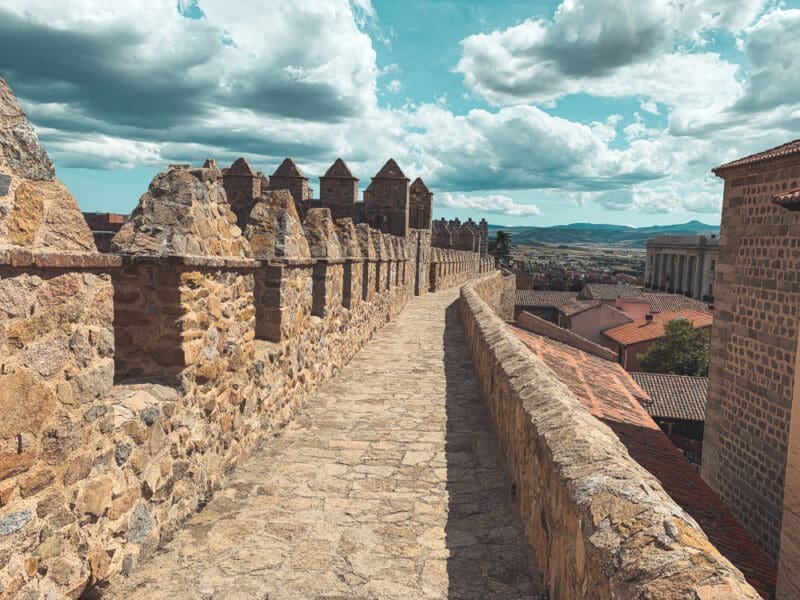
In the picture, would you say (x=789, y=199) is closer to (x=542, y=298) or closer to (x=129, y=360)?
(x=129, y=360)

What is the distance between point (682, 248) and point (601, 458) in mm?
78749

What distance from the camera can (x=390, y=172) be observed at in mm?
24156

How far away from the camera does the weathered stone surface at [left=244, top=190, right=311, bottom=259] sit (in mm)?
5828

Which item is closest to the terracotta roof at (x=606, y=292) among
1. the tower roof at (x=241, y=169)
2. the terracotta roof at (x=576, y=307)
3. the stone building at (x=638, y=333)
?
the terracotta roof at (x=576, y=307)

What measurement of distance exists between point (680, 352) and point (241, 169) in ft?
80.8

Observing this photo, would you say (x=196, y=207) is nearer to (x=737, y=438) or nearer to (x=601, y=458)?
(x=601, y=458)

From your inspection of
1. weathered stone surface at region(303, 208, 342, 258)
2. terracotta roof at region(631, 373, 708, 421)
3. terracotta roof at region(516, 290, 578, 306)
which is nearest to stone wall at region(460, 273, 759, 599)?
Result: weathered stone surface at region(303, 208, 342, 258)

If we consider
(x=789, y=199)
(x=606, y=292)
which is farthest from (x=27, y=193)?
(x=606, y=292)

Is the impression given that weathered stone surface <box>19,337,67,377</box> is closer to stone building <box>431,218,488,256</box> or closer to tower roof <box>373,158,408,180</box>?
tower roof <box>373,158,408,180</box>

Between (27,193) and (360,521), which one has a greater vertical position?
(27,193)

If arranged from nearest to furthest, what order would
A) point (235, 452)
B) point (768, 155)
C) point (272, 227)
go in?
point (235, 452) → point (272, 227) → point (768, 155)

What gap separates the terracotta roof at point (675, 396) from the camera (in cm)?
2341

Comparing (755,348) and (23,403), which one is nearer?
(23,403)

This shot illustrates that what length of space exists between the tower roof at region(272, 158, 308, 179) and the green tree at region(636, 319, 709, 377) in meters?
22.1
